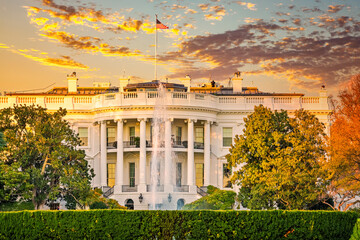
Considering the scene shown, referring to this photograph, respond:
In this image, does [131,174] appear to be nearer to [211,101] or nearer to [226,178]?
[226,178]

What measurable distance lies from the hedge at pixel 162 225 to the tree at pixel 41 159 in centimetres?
1269

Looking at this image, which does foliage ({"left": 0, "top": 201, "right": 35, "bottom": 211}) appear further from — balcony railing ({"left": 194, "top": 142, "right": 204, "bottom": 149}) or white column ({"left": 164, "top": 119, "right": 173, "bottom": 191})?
balcony railing ({"left": 194, "top": 142, "right": 204, "bottom": 149})

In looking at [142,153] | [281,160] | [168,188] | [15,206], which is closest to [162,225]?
[281,160]

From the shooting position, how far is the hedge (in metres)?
33.5

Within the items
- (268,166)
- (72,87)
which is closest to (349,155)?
(268,166)

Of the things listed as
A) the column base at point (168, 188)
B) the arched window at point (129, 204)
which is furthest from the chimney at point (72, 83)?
the column base at point (168, 188)

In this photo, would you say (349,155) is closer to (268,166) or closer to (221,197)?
(268,166)

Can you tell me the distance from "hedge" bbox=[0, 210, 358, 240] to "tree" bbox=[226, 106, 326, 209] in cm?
1201

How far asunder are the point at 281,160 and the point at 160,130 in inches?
691

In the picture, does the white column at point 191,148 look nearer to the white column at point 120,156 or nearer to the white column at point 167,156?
the white column at point 167,156

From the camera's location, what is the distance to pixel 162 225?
109ft

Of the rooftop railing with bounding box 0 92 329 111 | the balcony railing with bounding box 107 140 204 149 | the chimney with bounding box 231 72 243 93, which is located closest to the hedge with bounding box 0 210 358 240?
the balcony railing with bounding box 107 140 204 149

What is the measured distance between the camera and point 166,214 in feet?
110

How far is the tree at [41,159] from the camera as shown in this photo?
156 feet
